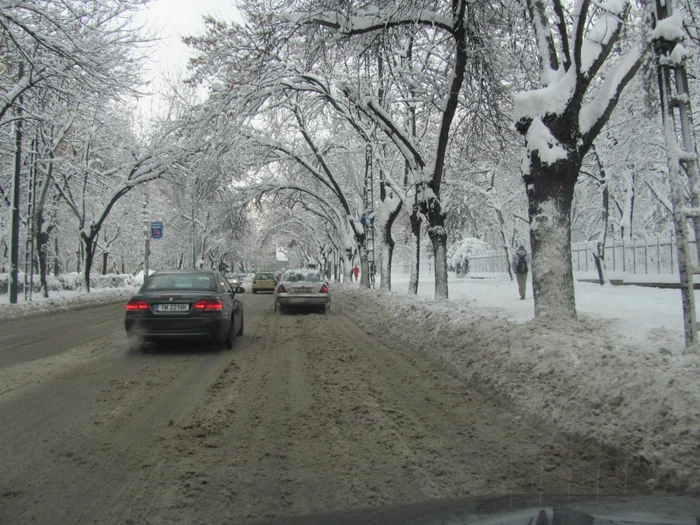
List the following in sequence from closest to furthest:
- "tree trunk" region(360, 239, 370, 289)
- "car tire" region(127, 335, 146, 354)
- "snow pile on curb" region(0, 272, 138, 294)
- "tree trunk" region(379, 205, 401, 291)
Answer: "car tire" region(127, 335, 146, 354), "tree trunk" region(379, 205, 401, 291), "snow pile on curb" region(0, 272, 138, 294), "tree trunk" region(360, 239, 370, 289)

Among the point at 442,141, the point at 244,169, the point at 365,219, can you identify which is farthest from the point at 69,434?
the point at 365,219

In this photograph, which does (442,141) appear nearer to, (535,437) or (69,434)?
(535,437)

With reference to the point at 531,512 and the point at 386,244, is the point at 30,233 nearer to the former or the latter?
the point at 386,244

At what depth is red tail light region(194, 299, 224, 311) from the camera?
9.16 m

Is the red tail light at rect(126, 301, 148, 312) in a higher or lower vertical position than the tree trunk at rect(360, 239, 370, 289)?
lower

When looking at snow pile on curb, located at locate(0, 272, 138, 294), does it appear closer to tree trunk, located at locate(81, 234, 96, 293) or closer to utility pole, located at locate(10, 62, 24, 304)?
tree trunk, located at locate(81, 234, 96, 293)

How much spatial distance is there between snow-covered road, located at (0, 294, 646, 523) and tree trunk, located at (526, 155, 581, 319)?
2.02 meters

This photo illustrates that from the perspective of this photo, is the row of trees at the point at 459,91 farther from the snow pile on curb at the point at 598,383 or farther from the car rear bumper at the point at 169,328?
the car rear bumper at the point at 169,328

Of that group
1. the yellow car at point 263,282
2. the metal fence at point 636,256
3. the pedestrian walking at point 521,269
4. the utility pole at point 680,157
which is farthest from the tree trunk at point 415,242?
the yellow car at point 263,282

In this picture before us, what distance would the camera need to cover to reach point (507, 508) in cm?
235

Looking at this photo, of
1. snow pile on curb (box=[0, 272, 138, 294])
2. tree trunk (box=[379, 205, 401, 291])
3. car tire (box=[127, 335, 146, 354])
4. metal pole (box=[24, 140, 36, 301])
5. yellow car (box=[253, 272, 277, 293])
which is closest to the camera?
car tire (box=[127, 335, 146, 354])

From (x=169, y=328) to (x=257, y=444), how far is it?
5.20 m

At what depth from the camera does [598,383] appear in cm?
492

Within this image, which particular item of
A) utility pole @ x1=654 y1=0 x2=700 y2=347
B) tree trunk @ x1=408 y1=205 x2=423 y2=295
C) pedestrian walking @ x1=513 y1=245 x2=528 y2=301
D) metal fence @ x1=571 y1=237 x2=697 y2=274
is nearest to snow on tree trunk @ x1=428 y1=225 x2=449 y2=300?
tree trunk @ x1=408 y1=205 x2=423 y2=295
